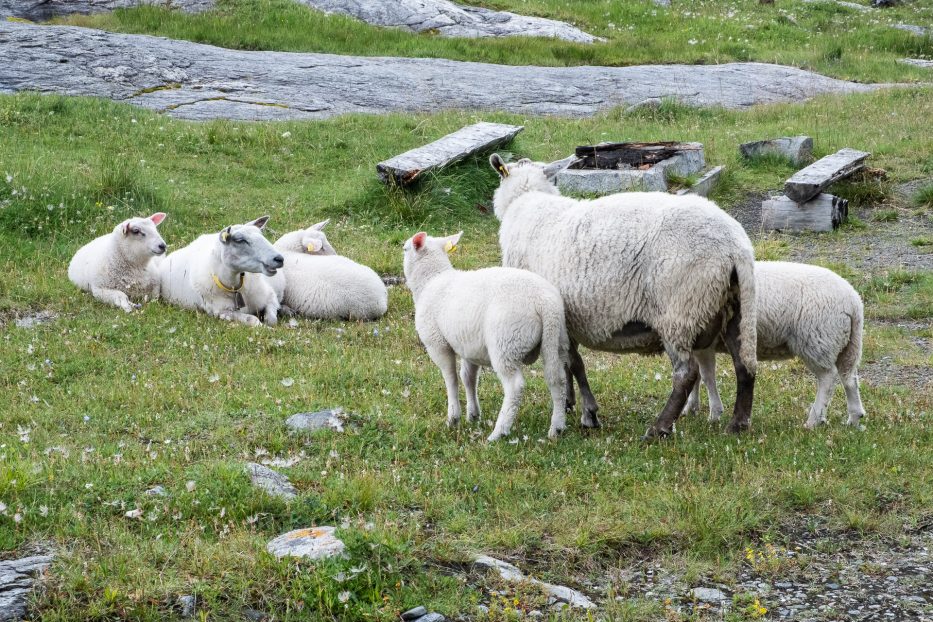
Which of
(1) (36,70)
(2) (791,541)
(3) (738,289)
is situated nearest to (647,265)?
(3) (738,289)

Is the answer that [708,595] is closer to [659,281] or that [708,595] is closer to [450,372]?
[659,281]

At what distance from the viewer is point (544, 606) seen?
4824 mm

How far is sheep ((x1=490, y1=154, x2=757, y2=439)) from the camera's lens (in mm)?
6828

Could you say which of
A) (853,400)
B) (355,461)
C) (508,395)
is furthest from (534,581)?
(853,400)

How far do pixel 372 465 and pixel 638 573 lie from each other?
6.24 feet

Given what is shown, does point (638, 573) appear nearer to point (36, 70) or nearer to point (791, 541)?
point (791, 541)

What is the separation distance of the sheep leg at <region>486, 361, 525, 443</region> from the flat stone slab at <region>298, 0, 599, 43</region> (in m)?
22.3

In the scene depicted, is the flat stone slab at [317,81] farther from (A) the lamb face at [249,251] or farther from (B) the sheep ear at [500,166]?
(B) the sheep ear at [500,166]

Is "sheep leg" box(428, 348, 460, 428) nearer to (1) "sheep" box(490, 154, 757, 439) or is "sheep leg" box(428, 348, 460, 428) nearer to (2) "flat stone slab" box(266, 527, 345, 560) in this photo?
(1) "sheep" box(490, 154, 757, 439)

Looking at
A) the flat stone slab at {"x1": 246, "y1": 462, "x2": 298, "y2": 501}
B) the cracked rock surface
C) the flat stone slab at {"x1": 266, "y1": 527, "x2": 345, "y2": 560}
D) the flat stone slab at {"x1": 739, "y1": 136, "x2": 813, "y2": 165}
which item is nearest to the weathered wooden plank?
the flat stone slab at {"x1": 739, "y1": 136, "x2": 813, "y2": 165}

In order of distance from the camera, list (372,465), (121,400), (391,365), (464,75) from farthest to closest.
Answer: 1. (464,75)
2. (391,365)
3. (121,400)
4. (372,465)

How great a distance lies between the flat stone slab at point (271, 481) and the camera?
18.8ft

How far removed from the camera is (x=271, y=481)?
19.3 ft

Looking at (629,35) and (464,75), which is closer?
(464,75)
